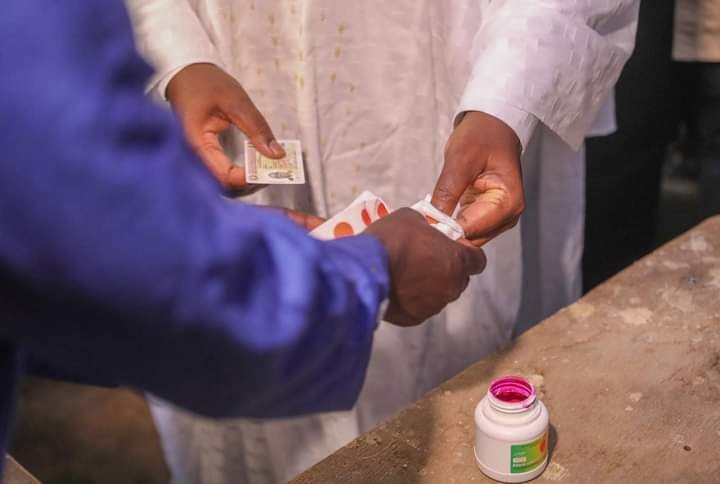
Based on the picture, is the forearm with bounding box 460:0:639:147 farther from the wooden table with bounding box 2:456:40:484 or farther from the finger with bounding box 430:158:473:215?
the wooden table with bounding box 2:456:40:484

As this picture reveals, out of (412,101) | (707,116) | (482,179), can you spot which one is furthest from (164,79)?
(707,116)

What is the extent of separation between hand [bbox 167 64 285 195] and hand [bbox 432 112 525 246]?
9.7 inches

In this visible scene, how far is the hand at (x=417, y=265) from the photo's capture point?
686 millimetres

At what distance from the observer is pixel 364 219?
3.08 ft

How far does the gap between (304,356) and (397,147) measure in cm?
67

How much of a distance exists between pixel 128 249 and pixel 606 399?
66cm

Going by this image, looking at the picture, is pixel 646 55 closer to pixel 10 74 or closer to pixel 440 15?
pixel 440 15

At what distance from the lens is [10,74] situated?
1.30ft

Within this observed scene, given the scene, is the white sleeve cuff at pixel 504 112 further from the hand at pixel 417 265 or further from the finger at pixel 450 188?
the hand at pixel 417 265

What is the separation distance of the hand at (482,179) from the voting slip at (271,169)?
212 mm

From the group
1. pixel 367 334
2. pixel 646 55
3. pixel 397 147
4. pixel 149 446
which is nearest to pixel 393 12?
pixel 397 147

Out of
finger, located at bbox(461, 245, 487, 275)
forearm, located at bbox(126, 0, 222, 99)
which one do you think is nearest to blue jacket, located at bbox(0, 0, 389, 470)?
finger, located at bbox(461, 245, 487, 275)

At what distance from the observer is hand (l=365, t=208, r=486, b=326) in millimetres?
686

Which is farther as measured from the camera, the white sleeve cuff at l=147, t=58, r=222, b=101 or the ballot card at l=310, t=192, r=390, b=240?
the white sleeve cuff at l=147, t=58, r=222, b=101
